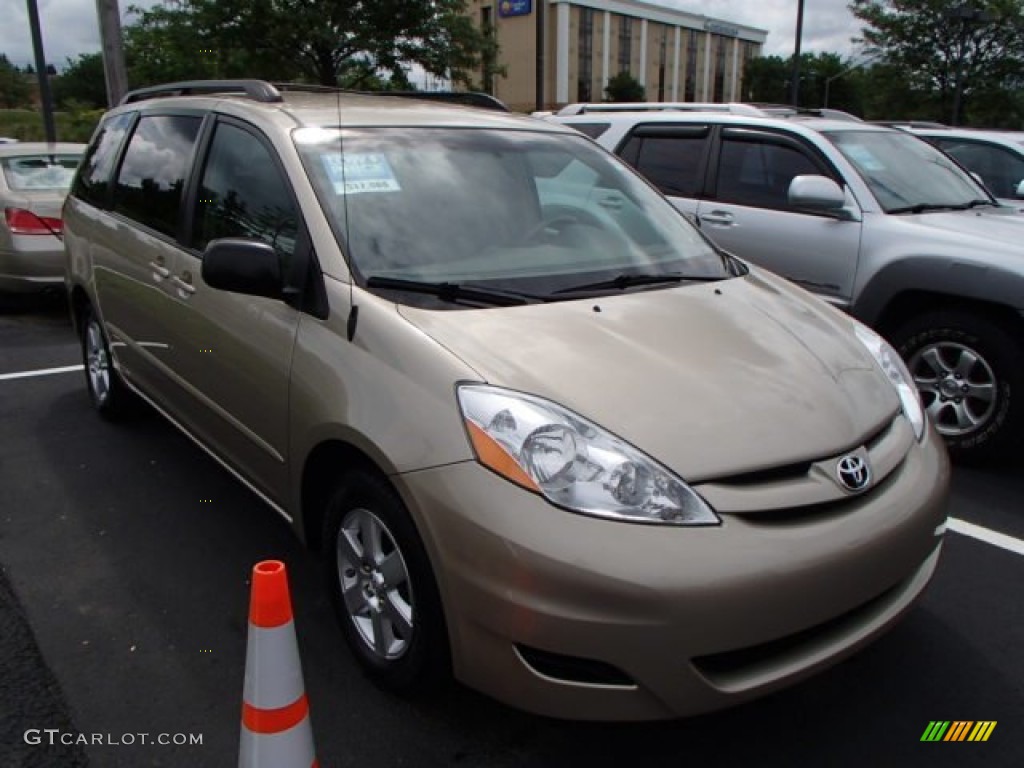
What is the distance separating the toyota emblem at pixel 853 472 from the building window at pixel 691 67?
106m

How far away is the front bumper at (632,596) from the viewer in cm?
197

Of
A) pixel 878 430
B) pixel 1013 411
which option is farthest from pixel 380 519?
pixel 1013 411

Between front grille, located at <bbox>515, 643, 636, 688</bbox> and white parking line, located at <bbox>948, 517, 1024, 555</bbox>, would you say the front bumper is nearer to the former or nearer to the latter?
front grille, located at <bbox>515, 643, 636, 688</bbox>

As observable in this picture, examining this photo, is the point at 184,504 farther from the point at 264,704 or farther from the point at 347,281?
the point at 264,704

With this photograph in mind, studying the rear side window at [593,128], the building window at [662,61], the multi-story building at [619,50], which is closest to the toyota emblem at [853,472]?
the rear side window at [593,128]

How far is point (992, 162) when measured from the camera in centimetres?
827

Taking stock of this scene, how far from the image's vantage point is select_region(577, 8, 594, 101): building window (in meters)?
87.0

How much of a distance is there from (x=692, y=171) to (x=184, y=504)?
3987mm

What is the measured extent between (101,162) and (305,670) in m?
3.39

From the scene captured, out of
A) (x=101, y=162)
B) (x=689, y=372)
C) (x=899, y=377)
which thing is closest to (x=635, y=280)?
(x=689, y=372)

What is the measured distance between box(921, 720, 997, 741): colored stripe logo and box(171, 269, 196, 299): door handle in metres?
2.96

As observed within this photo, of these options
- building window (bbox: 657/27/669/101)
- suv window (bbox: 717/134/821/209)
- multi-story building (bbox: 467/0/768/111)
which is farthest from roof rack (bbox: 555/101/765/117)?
building window (bbox: 657/27/669/101)

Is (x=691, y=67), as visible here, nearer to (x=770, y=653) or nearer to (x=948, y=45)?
(x=948, y=45)

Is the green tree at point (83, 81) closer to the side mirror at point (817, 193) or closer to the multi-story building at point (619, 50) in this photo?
the multi-story building at point (619, 50)
